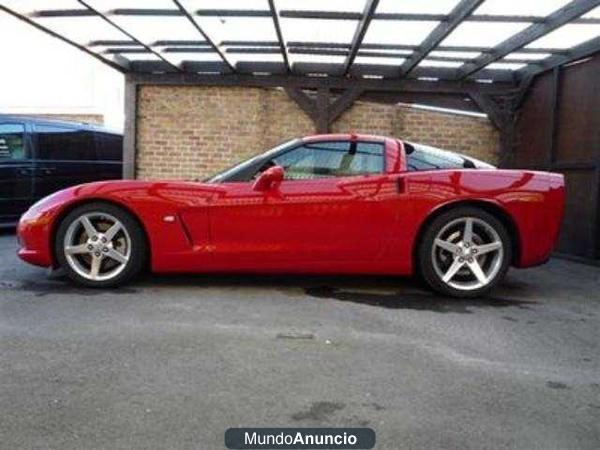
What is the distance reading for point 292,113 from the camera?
400 inches

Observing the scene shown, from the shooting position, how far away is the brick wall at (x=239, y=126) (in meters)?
10.1

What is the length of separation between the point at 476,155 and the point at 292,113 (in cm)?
294

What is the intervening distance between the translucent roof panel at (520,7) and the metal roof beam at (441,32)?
0.22 meters

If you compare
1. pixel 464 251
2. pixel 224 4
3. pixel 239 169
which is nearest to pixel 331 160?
pixel 239 169

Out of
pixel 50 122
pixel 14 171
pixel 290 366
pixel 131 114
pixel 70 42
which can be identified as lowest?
pixel 290 366

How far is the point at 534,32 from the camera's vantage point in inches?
284

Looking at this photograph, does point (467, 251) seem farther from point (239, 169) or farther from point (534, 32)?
point (534, 32)

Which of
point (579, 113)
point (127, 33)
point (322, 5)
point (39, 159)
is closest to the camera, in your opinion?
point (322, 5)

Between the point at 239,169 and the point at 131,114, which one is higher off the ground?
the point at 131,114

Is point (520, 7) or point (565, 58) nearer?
point (520, 7)

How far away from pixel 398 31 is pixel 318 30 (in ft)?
3.18

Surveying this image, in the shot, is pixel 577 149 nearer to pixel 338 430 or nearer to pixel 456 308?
pixel 456 308

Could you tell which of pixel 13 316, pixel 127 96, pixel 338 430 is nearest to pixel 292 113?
pixel 127 96

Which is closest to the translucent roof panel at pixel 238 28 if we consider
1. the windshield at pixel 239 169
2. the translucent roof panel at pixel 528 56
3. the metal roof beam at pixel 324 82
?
the metal roof beam at pixel 324 82
